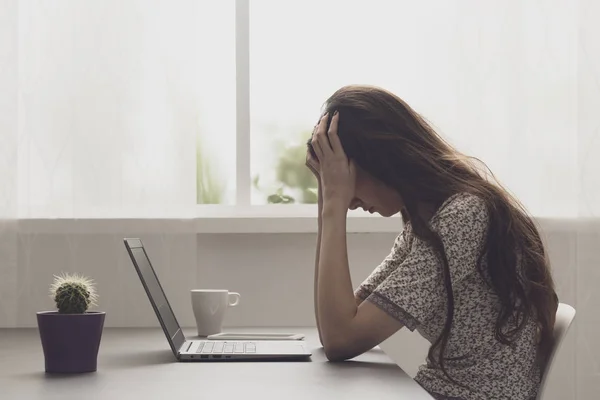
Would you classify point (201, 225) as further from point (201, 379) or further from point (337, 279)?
point (201, 379)

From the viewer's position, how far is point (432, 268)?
4.85 feet

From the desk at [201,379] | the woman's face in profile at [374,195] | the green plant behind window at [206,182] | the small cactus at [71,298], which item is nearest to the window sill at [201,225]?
the green plant behind window at [206,182]

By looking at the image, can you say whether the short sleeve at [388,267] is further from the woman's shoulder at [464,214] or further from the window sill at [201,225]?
the window sill at [201,225]

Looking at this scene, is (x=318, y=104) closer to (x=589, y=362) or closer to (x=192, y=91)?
(x=192, y=91)

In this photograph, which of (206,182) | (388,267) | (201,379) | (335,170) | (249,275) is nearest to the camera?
(201,379)

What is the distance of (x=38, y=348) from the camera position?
62.4 inches

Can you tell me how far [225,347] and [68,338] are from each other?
0.41 metres

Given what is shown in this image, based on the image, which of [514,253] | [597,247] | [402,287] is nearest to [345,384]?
[402,287]

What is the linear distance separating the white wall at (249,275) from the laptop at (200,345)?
30.9 inches

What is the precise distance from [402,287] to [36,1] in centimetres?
161

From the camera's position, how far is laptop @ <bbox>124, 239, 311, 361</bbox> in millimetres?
1406

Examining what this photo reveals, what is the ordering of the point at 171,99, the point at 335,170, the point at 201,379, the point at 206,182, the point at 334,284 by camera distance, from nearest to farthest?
1. the point at 201,379
2. the point at 334,284
3. the point at 335,170
4. the point at 171,99
5. the point at 206,182

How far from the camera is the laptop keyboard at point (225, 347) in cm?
145

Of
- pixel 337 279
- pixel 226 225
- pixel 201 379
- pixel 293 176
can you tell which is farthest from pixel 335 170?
pixel 293 176
